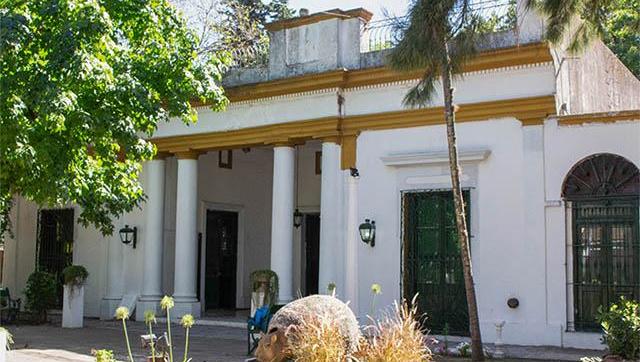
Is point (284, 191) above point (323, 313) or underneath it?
above

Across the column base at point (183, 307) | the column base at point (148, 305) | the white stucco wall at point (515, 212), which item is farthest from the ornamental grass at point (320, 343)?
the column base at point (148, 305)

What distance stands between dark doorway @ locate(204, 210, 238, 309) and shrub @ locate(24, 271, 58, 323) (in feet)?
12.0

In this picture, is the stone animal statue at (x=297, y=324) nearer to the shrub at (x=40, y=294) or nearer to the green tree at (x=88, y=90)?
the green tree at (x=88, y=90)

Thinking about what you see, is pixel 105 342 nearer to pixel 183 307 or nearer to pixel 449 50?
pixel 183 307

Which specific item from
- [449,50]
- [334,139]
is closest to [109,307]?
[334,139]

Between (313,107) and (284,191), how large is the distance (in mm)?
1784

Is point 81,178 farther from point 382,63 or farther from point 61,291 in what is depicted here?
point 61,291

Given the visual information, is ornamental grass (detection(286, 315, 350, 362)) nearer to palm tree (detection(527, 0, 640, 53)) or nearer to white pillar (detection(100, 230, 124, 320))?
palm tree (detection(527, 0, 640, 53))

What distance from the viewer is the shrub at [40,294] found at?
18.5 m

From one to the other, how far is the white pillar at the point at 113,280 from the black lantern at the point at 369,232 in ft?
22.4

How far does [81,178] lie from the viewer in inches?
380

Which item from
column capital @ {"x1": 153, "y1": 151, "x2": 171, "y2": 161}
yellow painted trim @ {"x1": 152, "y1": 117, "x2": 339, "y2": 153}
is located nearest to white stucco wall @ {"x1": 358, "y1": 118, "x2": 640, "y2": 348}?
yellow painted trim @ {"x1": 152, "y1": 117, "x2": 339, "y2": 153}

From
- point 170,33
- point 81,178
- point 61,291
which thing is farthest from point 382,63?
point 61,291

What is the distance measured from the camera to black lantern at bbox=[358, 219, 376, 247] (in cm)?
1491
